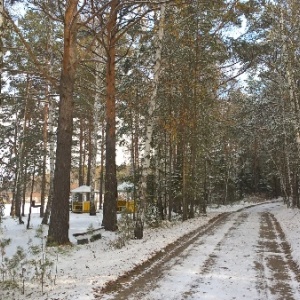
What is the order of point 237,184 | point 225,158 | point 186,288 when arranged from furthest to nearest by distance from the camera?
1. point 237,184
2. point 225,158
3. point 186,288

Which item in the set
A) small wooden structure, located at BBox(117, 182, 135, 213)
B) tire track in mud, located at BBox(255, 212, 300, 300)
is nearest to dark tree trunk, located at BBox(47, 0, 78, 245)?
A: small wooden structure, located at BBox(117, 182, 135, 213)

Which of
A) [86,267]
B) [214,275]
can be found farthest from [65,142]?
[214,275]

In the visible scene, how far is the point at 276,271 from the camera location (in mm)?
6781

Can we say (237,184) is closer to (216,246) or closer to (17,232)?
(17,232)

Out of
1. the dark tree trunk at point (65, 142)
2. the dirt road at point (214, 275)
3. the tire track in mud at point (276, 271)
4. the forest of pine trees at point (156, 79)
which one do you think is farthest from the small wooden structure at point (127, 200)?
the tire track in mud at point (276, 271)

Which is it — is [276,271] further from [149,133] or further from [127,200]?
[127,200]

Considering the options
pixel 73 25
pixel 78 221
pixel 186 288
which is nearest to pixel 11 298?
pixel 186 288

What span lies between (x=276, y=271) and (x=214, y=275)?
52.4 inches

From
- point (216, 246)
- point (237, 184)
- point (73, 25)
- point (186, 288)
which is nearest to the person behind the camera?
point (186, 288)

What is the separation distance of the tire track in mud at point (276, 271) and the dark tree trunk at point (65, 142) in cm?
548

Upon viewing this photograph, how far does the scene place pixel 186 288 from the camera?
555 cm

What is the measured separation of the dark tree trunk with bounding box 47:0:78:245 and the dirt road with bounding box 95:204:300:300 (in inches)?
129

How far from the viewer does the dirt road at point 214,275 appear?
5.30m

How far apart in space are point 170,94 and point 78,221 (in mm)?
8250
